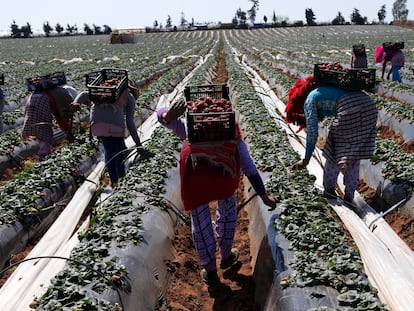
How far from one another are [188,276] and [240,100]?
9.20 m

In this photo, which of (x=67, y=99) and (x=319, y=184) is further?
(x=67, y=99)

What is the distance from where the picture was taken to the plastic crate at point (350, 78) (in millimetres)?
5781

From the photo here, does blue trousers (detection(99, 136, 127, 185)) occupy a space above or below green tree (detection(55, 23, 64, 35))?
below

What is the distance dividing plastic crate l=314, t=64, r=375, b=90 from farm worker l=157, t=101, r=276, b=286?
2079 millimetres

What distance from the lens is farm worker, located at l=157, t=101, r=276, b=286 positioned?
14.1ft

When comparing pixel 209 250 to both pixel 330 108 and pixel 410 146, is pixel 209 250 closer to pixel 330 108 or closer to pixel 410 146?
pixel 330 108

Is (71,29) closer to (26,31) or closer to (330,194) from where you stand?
(26,31)

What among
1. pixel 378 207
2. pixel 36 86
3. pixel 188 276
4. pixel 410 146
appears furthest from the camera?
pixel 410 146

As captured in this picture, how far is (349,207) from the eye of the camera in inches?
259

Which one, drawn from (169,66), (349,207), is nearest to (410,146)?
(349,207)

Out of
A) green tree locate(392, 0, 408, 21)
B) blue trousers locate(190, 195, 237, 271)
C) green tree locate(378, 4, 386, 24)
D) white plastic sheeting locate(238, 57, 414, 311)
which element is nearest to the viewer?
white plastic sheeting locate(238, 57, 414, 311)

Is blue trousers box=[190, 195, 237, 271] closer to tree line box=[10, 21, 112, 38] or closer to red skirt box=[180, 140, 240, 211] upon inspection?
red skirt box=[180, 140, 240, 211]

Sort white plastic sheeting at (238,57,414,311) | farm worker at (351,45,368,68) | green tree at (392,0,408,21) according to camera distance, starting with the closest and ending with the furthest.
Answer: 1. white plastic sheeting at (238,57,414,311)
2. farm worker at (351,45,368,68)
3. green tree at (392,0,408,21)

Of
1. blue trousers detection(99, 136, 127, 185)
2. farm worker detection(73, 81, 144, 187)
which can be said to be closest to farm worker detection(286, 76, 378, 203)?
farm worker detection(73, 81, 144, 187)
